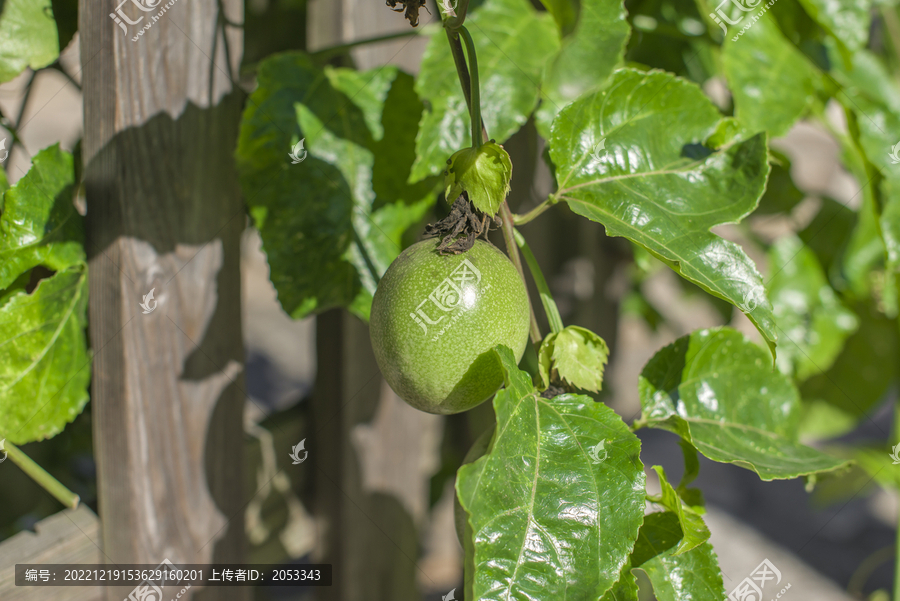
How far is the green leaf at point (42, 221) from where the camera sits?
755mm

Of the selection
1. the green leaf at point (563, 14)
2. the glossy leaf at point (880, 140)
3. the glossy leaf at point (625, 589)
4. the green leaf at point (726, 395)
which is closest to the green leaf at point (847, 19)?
the glossy leaf at point (880, 140)

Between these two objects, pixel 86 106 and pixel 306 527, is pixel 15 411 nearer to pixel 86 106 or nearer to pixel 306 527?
pixel 86 106

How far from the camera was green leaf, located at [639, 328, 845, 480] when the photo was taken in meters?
0.84

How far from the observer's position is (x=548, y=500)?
→ 23.3 inches

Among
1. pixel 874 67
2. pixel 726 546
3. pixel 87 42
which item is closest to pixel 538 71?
pixel 87 42

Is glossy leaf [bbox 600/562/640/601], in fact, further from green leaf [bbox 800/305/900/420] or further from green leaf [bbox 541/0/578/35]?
green leaf [bbox 800/305/900/420]

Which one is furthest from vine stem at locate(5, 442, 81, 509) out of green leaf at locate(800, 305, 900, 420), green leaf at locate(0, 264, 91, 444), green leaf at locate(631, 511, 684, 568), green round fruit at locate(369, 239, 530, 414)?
green leaf at locate(800, 305, 900, 420)

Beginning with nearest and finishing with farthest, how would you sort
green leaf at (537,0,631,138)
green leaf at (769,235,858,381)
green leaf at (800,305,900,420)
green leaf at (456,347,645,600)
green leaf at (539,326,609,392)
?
green leaf at (456,347,645,600)
green leaf at (539,326,609,392)
green leaf at (537,0,631,138)
green leaf at (769,235,858,381)
green leaf at (800,305,900,420)

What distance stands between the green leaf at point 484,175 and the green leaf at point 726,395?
404mm

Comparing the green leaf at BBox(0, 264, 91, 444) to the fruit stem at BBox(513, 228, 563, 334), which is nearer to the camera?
the fruit stem at BBox(513, 228, 563, 334)

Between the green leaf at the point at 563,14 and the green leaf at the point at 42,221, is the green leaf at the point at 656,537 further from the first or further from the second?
the green leaf at the point at 42,221

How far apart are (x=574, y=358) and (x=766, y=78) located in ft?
2.37

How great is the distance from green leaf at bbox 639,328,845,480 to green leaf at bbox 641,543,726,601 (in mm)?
149

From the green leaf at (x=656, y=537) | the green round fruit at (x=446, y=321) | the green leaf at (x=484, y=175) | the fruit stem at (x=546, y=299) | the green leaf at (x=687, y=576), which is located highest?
the green leaf at (x=484, y=175)
